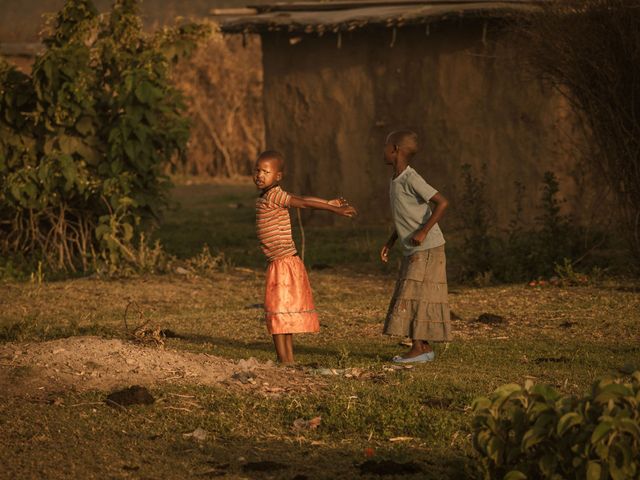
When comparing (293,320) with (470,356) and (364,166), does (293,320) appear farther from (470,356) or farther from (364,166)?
(364,166)

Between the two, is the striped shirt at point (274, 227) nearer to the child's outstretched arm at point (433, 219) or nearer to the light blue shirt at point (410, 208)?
the light blue shirt at point (410, 208)

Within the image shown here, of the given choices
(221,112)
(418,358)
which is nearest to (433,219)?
(418,358)

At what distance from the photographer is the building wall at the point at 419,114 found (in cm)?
1306

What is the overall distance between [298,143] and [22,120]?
4.39 meters

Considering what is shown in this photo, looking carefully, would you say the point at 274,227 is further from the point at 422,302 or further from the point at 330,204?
the point at 422,302

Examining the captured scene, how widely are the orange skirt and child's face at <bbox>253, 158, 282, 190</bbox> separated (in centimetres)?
45

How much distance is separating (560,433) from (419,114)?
10.3 meters

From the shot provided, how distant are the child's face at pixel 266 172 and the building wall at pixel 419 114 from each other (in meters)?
6.04

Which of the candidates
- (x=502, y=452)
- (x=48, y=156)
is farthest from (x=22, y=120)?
(x=502, y=452)

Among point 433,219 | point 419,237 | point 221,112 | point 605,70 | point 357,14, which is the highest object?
point 357,14

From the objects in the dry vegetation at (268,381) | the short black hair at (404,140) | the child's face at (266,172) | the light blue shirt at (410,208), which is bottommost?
the dry vegetation at (268,381)

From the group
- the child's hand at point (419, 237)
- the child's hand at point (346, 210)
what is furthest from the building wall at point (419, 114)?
the child's hand at point (346, 210)

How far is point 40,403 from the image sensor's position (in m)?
5.84

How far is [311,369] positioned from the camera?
6.61 m
